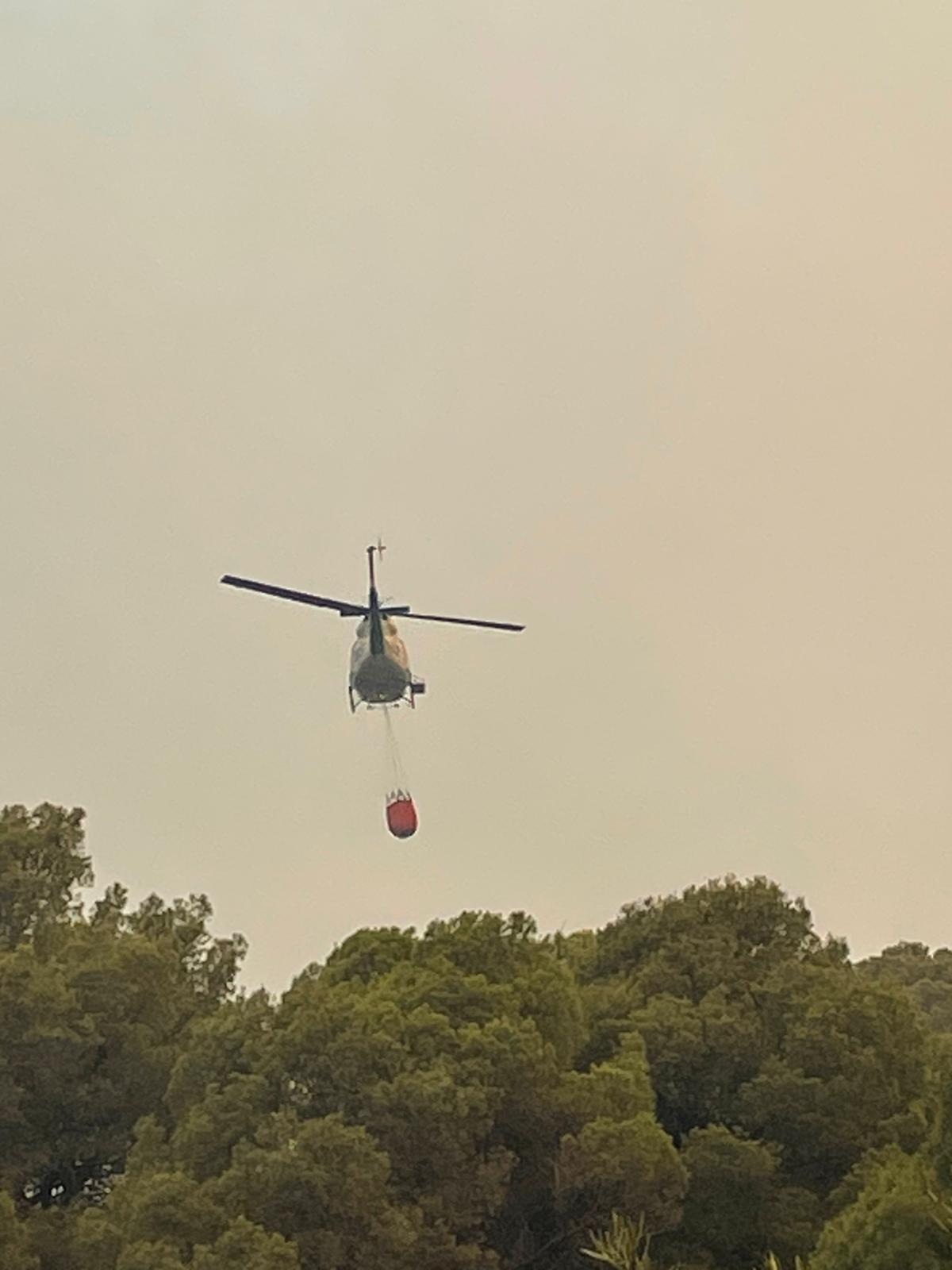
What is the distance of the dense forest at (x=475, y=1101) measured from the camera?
37062 millimetres

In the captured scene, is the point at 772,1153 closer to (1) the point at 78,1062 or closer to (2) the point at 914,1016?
(2) the point at 914,1016

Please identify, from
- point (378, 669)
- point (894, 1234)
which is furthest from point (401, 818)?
point (894, 1234)

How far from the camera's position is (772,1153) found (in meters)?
41.0

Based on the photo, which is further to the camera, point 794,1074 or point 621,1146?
point 794,1074

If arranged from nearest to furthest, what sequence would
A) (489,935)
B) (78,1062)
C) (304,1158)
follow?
(304,1158), (489,935), (78,1062)

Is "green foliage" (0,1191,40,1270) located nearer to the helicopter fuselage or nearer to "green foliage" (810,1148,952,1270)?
"green foliage" (810,1148,952,1270)

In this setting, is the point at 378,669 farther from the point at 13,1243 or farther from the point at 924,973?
the point at 924,973

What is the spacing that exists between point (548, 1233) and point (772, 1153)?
469 cm

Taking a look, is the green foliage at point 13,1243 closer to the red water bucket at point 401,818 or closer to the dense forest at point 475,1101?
the dense forest at point 475,1101

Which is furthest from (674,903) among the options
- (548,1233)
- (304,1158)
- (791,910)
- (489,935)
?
(304,1158)

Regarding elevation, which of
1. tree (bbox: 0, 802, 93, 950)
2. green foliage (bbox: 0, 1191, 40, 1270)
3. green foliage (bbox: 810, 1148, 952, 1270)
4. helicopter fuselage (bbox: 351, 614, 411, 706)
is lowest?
green foliage (bbox: 810, 1148, 952, 1270)

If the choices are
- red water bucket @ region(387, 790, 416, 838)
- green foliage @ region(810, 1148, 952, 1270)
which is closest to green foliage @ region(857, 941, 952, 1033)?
red water bucket @ region(387, 790, 416, 838)

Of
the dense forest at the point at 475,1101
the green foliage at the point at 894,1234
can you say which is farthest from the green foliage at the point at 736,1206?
the green foliage at the point at 894,1234

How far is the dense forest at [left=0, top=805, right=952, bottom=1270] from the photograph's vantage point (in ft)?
122
